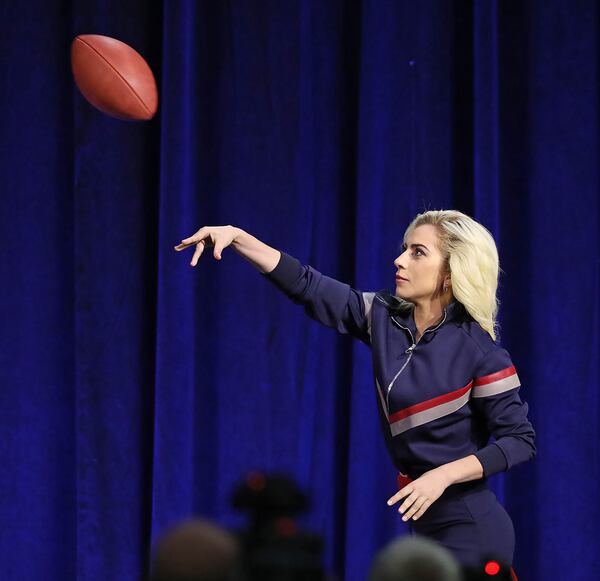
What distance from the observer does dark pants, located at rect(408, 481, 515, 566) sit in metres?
1.74


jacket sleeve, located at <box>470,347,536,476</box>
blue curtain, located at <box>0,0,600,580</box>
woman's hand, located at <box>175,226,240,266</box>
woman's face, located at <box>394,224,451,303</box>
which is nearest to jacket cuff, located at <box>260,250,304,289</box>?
woman's hand, located at <box>175,226,240,266</box>

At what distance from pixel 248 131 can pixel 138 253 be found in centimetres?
51

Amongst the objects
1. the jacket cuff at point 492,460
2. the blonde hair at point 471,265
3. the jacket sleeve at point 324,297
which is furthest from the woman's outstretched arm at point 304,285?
the jacket cuff at point 492,460

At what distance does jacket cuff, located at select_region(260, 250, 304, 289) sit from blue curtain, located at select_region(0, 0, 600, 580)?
78 centimetres

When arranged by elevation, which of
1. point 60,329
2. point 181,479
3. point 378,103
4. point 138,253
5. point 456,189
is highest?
point 378,103

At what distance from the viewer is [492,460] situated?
1.70m

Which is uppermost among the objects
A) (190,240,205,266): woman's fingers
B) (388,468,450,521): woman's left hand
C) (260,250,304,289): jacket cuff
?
(190,240,205,266): woman's fingers

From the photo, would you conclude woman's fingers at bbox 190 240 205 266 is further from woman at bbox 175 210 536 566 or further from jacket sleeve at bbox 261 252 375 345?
jacket sleeve at bbox 261 252 375 345

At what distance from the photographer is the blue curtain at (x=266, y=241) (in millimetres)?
2629

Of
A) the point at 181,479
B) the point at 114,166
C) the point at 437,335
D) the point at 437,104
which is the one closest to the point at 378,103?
the point at 437,104

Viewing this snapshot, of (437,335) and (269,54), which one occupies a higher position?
(269,54)

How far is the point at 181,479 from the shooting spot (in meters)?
2.64

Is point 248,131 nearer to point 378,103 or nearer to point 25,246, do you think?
point 378,103

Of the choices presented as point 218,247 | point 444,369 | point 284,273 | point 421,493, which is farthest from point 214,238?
point 421,493
